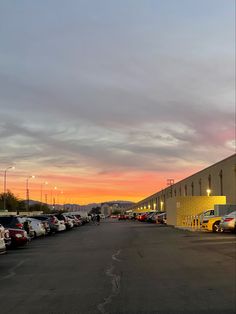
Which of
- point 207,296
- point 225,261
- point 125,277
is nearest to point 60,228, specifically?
point 225,261

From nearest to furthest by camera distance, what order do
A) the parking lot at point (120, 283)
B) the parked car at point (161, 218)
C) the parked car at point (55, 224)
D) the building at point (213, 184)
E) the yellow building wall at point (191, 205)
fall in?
the parking lot at point (120, 283) < the parked car at point (55, 224) < the yellow building wall at point (191, 205) < the building at point (213, 184) < the parked car at point (161, 218)

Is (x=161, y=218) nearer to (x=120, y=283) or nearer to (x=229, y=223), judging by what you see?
(x=229, y=223)

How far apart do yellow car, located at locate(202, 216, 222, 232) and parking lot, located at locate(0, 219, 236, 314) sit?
1746 centimetres

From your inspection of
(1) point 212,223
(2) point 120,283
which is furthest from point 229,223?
(2) point 120,283

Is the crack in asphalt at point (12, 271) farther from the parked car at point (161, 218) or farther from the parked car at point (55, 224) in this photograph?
the parked car at point (161, 218)

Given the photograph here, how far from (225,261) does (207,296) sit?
21.9 ft

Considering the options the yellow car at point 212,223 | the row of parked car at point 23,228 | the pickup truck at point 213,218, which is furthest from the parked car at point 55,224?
the yellow car at point 212,223

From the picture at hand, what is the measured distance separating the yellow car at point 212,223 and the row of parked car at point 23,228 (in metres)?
11.2

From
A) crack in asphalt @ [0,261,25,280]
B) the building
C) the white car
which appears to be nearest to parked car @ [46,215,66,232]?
the white car

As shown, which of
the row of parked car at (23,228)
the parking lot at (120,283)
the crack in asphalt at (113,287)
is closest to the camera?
the crack in asphalt at (113,287)

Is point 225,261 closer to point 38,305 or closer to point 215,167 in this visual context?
point 38,305

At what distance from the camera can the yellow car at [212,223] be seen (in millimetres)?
37875

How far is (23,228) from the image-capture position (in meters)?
28.4

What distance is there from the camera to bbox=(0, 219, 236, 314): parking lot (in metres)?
9.80
